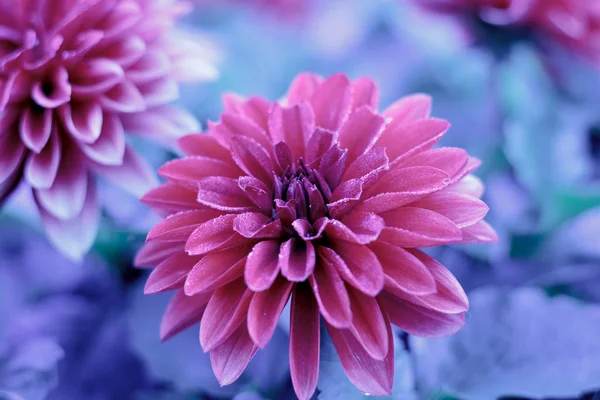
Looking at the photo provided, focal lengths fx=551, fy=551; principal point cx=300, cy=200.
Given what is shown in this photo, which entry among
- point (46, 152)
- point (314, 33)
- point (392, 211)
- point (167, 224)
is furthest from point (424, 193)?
point (314, 33)

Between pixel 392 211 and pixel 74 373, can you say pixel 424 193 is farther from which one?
pixel 74 373

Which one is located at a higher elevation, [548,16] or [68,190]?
[548,16]

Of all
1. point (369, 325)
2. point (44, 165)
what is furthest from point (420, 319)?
point (44, 165)

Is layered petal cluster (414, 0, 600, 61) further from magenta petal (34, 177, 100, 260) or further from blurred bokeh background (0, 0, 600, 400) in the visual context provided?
magenta petal (34, 177, 100, 260)

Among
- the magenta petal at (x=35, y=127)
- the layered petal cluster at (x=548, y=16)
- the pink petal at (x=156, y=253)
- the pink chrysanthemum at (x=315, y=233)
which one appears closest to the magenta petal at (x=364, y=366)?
the pink chrysanthemum at (x=315, y=233)

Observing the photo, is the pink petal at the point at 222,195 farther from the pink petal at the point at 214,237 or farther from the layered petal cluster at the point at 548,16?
the layered petal cluster at the point at 548,16

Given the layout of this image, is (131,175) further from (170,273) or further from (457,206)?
(457,206)
